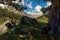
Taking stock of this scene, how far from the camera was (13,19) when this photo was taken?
11.9 m

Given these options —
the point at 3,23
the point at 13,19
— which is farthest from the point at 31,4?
the point at 3,23

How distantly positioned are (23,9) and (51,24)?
544cm

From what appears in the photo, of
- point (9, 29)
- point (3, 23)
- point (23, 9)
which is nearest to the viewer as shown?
point (9, 29)

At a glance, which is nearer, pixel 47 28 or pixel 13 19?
pixel 47 28

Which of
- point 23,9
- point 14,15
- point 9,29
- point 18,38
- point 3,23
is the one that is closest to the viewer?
point 18,38

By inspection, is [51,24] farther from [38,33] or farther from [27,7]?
[27,7]

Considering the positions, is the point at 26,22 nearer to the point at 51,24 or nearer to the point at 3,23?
the point at 3,23

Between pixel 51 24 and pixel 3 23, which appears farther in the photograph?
pixel 3 23

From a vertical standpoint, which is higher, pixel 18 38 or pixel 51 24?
pixel 51 24

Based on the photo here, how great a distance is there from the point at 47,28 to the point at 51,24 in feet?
1.20

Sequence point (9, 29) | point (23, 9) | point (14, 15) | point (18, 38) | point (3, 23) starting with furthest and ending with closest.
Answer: point (23, 9) → point (14, 15) → point (3, 23) → point (9, 29) → point (18, 38)

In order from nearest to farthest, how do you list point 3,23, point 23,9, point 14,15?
point 3,23
point 14,15
point 23,9

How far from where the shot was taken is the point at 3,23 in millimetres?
11172

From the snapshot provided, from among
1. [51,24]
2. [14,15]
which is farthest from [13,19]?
[51,24]
